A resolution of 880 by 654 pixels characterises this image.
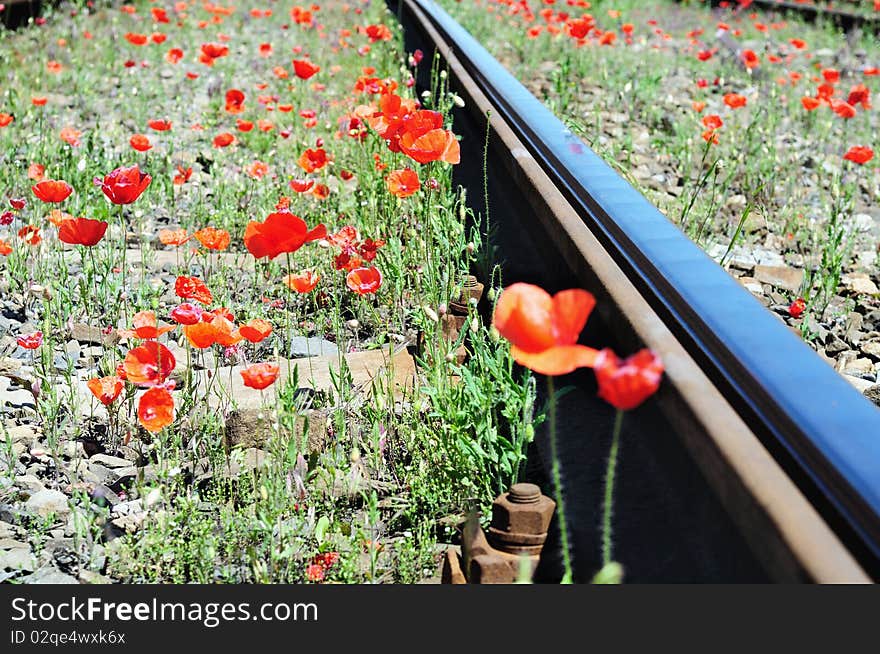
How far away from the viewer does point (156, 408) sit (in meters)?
2.35

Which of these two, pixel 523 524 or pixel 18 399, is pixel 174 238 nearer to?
pixel 18 399

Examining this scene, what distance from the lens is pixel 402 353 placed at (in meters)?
3.05

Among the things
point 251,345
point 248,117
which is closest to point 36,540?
point 251,345

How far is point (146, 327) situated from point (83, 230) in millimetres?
457

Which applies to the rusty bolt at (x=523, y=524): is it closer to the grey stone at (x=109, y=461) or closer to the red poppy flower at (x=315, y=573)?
the red poppy flower at (x=315, y=573)

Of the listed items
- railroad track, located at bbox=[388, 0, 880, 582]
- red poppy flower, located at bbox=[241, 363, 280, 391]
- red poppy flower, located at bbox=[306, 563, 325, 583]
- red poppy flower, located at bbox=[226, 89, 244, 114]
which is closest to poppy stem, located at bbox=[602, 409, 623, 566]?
railroad track, located at bbox=[388, 0, 880, 582]

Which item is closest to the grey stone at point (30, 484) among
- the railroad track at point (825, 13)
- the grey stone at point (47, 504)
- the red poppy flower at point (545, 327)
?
the grey stone at point (47, 504)

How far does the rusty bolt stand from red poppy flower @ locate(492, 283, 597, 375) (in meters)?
0.57

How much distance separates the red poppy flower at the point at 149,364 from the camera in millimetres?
2479

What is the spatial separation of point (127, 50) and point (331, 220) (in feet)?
15.8

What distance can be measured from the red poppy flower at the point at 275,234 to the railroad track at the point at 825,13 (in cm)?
896

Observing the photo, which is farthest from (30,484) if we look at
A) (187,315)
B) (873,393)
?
(873,393)

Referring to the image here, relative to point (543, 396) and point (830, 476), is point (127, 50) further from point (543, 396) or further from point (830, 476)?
point (830, 476)

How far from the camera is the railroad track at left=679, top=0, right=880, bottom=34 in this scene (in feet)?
33.7
